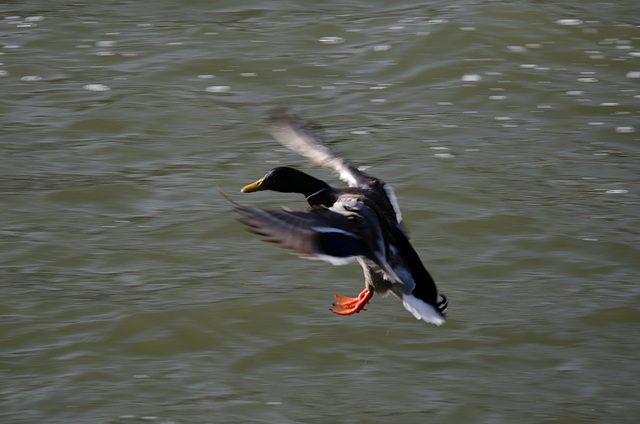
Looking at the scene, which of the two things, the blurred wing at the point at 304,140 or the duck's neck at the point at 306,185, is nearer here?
the duck's neck at the point at 306,185

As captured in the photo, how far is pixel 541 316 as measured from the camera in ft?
23.1

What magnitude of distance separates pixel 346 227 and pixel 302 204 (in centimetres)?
356

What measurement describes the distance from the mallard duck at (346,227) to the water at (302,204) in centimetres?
69

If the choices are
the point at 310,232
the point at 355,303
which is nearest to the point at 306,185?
the point at 355,303

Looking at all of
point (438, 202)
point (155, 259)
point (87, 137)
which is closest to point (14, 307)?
point (155, 259)

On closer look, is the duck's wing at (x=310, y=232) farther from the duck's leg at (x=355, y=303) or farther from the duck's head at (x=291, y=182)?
the duck's leg at (x=355, y=303)

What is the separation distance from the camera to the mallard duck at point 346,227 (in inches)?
187

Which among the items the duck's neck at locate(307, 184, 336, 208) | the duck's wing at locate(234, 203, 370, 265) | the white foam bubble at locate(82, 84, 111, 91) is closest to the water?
the white foam bubble at locate(82, 84, 111, 91)

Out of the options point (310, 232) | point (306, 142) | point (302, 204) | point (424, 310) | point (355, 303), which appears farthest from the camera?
point (302, 204)

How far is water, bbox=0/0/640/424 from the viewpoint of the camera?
6.26m

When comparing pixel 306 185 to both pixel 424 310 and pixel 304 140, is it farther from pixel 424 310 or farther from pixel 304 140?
pixel 424 310

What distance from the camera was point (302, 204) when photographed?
8.64 meters

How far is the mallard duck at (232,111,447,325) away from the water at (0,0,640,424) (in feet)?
2.26

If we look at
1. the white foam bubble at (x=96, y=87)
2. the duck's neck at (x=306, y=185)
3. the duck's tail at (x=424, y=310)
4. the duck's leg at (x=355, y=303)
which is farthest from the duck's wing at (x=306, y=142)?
the white foam bubble at (x=96, y=87)
